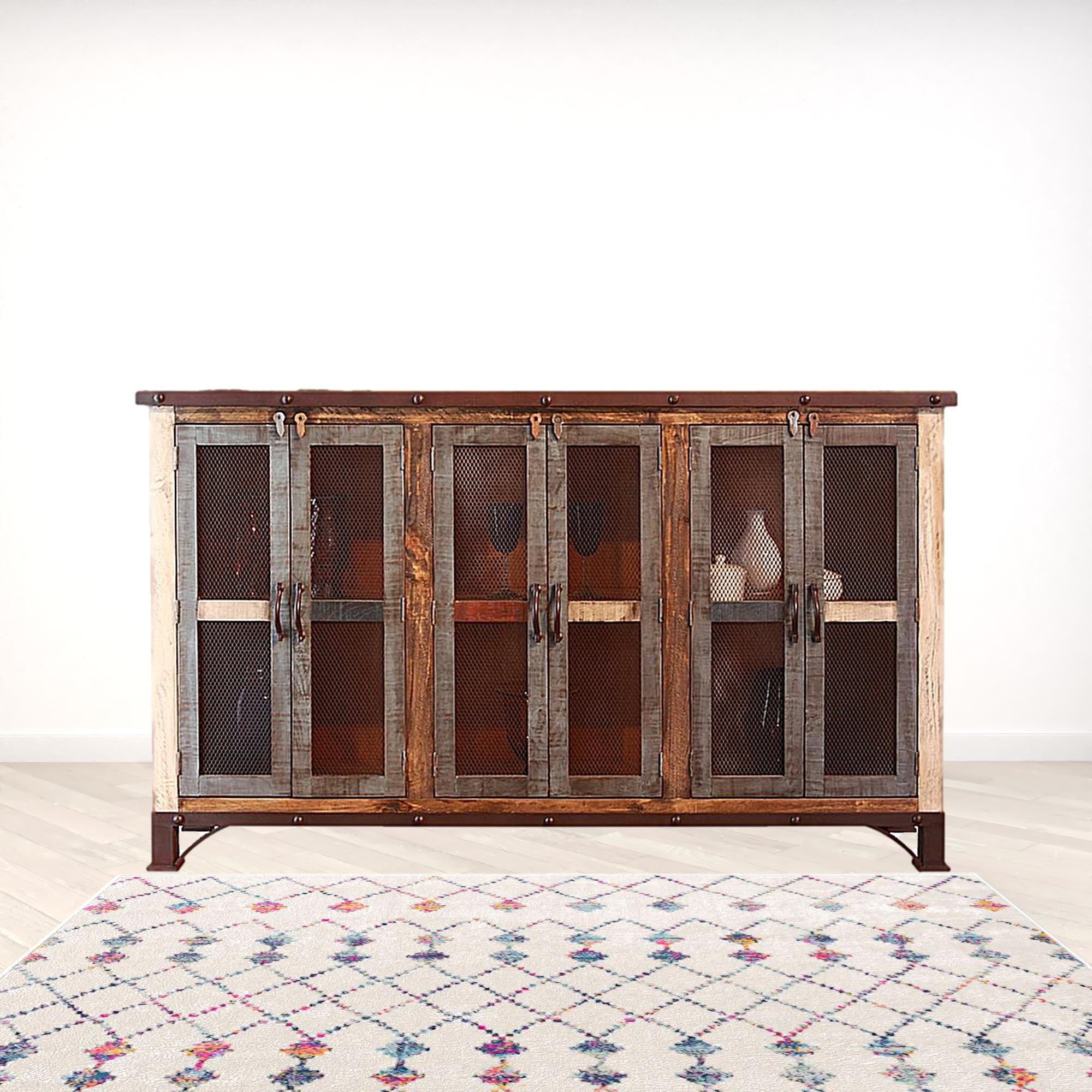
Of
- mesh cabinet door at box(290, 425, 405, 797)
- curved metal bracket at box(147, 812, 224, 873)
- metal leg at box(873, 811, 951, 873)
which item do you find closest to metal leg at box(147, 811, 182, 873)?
curved metal bracket at box(147, 812, 224, 873)

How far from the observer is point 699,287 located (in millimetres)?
3984

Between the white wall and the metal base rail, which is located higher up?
the white wall

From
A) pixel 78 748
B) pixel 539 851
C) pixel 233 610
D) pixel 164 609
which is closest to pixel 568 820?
pixel 539 851

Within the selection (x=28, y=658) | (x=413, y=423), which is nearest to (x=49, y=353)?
(x=28, y=658)

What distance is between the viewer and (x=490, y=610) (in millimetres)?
2736

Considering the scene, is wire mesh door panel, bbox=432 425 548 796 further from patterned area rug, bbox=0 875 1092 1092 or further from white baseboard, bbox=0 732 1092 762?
white baseboard, bbox=0 732 1092 762

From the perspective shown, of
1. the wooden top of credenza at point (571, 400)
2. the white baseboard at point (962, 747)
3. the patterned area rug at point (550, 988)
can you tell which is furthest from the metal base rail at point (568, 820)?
the white baseboard at point (962, 747)

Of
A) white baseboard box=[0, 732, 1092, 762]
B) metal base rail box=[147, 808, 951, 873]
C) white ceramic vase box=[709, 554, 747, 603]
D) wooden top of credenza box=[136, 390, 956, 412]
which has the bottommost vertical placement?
white baseboard box=[0, 732, 1092, 762]

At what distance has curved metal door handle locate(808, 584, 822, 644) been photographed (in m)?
2.69

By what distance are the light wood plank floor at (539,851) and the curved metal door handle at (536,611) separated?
0.62 metres

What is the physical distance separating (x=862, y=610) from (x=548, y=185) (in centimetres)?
213

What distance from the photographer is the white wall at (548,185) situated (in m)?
3.97

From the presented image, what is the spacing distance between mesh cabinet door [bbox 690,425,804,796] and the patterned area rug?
0.30m

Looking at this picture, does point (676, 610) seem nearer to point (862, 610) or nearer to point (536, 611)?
point (536, 611)
